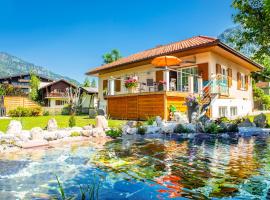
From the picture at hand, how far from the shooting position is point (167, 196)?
3.33m

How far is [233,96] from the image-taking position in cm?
1703

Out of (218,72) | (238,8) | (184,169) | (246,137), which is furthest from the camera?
(218,72)

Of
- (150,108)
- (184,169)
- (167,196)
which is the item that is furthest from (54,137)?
(150,108)

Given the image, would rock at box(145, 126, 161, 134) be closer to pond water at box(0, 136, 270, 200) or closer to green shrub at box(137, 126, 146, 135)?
green shrub at box(137, 126, 146, 135)

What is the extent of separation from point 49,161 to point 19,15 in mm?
24214

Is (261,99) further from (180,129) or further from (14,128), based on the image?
(14,128)

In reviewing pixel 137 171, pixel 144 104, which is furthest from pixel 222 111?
pixel 137 171

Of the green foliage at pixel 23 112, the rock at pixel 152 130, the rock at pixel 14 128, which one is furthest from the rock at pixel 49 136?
the green foliage at pixel 23 112

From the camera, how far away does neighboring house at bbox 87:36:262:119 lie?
13.3 metres

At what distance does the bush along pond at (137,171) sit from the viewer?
3.47 m

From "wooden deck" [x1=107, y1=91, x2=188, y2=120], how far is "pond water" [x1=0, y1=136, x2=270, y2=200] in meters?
5.85

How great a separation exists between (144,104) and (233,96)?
7454 mm

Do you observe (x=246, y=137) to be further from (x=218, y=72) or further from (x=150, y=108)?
(x=218, y=72)

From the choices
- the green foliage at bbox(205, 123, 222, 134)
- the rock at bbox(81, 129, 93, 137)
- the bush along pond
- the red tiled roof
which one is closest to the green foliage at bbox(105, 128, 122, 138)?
the bush along pond
